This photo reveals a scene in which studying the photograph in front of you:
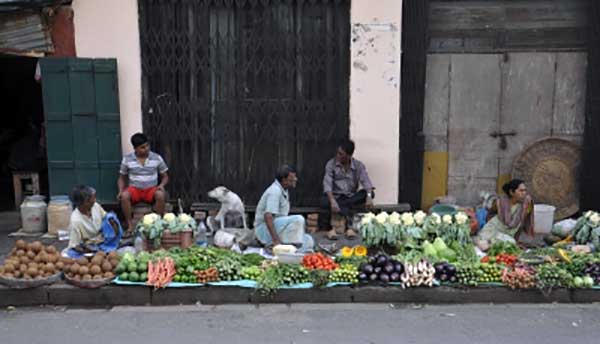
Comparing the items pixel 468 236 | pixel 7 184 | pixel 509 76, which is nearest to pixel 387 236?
pixel 468 236

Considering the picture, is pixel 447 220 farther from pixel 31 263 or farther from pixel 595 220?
pixel 31 263

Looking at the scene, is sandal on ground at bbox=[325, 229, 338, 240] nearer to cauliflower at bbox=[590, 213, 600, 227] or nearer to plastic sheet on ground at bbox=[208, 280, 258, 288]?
plastic sheet on ground at bbox=[208, 280, 258, 288]

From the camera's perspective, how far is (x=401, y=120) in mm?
7367

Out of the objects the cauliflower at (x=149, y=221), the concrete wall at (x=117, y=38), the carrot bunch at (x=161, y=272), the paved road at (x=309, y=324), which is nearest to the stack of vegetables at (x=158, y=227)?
the cauliflower at (x=149, y=221)

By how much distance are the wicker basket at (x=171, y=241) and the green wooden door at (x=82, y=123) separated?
5.24 feet

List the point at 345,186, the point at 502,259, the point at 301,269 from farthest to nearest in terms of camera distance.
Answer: the point at 345,186 < the point at 502,259 < the point at 301,269

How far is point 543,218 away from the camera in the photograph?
727 cm

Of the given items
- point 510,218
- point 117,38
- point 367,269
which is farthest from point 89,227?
point 510,218

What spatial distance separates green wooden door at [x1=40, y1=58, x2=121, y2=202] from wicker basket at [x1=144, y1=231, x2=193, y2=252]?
1.60 m

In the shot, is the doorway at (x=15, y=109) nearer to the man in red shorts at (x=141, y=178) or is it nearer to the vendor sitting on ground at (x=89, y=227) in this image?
the man in red shorts at (x=141, y=178)

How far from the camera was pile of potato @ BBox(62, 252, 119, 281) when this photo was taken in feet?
16.6

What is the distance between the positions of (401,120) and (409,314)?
10.6 ft

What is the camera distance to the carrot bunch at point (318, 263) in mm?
5225

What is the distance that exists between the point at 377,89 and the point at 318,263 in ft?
9.73
